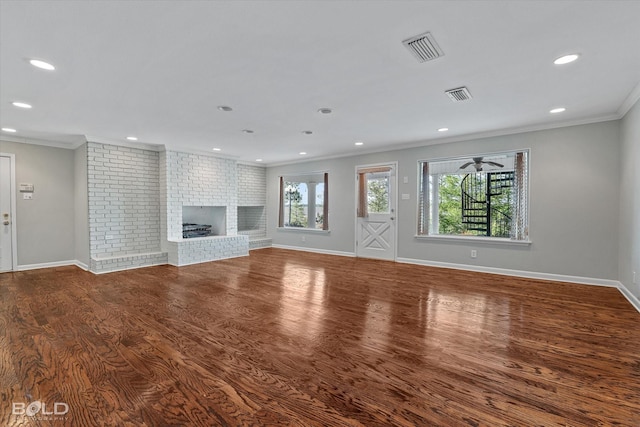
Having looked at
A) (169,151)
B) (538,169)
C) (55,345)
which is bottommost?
(55,345)

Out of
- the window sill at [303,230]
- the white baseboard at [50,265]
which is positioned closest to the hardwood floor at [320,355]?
the white baseboard at [50,265]

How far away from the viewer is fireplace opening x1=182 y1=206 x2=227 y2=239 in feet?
23.4

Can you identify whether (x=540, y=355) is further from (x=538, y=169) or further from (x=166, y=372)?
(x=538, y=169)

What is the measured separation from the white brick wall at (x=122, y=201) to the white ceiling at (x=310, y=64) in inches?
39.8

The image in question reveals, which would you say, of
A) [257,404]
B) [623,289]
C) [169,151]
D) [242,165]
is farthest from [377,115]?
[242,165]

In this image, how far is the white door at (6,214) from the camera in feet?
16.5

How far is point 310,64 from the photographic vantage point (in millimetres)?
2508

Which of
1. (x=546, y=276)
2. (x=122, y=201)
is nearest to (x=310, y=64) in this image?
(x=546, y=276)

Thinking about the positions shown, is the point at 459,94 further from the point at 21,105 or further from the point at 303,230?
the point at 303,230

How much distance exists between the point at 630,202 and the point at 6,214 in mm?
9381

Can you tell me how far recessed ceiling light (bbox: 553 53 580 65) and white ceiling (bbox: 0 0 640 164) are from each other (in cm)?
7

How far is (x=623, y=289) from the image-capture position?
3756 mm

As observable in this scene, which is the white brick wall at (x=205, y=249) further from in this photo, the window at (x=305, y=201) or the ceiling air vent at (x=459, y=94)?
the ceiling air vent at (x=459, y=94)

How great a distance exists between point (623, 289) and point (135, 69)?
6.16m
